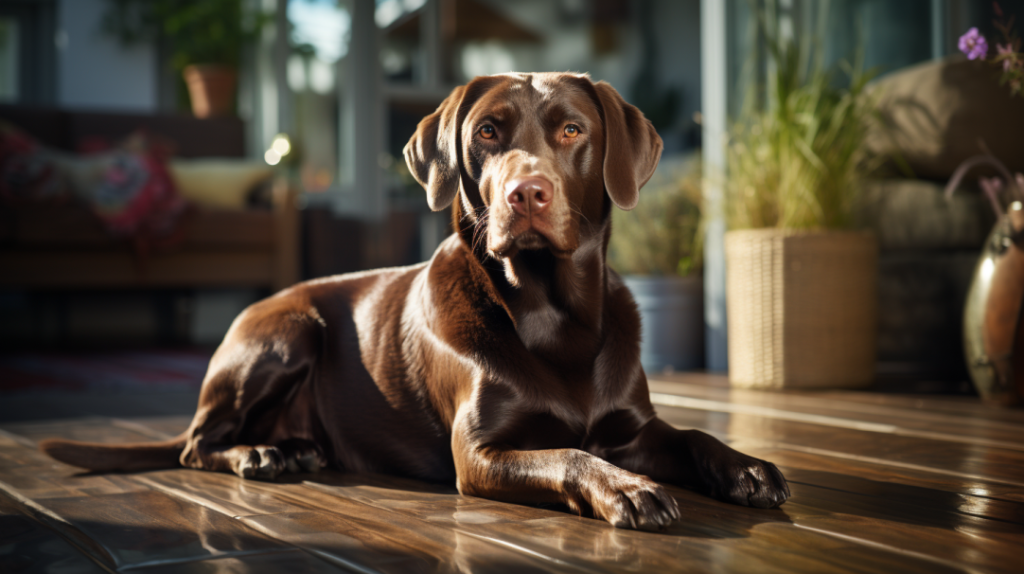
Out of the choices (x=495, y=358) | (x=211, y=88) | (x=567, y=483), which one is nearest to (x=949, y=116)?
(x=495, y=358)

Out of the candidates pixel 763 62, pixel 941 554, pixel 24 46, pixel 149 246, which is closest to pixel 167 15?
pixel 24 46

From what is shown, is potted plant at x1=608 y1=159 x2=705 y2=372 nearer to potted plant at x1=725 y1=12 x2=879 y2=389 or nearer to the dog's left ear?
potted plant at x1=725 y1=12 x2=879 y2=389

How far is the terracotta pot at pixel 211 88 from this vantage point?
→ 7098 millimetres

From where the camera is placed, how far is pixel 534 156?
4.81ft

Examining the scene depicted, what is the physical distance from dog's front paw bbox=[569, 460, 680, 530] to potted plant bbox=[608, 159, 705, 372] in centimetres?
234

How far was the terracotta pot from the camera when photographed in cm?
710

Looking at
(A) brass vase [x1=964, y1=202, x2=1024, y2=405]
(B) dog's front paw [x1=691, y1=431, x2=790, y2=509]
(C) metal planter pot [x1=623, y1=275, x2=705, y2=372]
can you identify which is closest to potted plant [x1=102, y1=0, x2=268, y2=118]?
(C) metal planter pot [x1=623, y1=275, x2=705, y2=372]

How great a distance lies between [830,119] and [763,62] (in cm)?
78

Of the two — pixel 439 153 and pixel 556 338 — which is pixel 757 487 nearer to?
pixel 556 338

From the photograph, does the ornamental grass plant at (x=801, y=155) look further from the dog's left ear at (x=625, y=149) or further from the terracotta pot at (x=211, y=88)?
the terracotta pot at (x=211, y=88)

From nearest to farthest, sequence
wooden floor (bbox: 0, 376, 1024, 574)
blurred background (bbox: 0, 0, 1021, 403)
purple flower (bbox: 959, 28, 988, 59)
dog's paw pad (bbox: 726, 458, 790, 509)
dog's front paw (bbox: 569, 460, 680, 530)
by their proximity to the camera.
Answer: wooden floor (bbox: 0, 376, 1024, 574)
dog's front paw (bbox: 569, 460, 680, 530)
dog's paw pad (bbox: 726, 458, 790, 509)
purple flower (bbox: 959, 28, 988, 59)
blurred background (bbox: 0, 0, 1021, 403)

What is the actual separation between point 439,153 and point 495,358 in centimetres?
43

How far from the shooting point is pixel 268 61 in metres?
7.89

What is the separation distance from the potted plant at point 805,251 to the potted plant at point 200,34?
17.5ft
